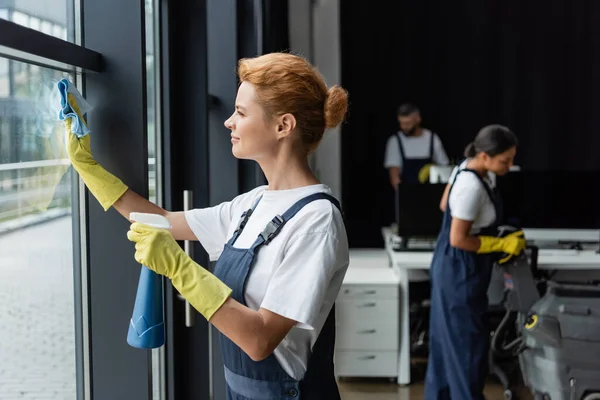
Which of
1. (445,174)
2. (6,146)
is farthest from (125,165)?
(445,174)

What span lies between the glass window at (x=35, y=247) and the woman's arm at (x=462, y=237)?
2.06 meters

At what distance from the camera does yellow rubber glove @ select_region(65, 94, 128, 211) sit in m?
1.46

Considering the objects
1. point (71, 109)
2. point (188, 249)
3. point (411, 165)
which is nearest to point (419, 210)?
point (411, 165)

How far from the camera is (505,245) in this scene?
11.3 feet

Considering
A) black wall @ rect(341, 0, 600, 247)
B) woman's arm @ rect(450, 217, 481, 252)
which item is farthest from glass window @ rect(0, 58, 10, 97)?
black wall @ rect(341, 0, 600, 247)

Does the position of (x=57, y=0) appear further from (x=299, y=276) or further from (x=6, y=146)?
(x=299, y=276)

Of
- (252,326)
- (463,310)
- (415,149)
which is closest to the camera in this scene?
(252,326)

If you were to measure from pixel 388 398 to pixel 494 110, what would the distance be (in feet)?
10.9

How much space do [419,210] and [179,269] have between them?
3102mm

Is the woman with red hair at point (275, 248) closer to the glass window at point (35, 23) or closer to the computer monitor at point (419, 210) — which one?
the glass window at point (35, 23)

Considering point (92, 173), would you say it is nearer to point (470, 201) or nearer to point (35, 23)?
point (35, 23)

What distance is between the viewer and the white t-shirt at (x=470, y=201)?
10.8 feet

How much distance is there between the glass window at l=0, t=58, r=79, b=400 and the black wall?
510 cm

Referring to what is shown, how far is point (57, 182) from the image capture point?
1.53 metres
